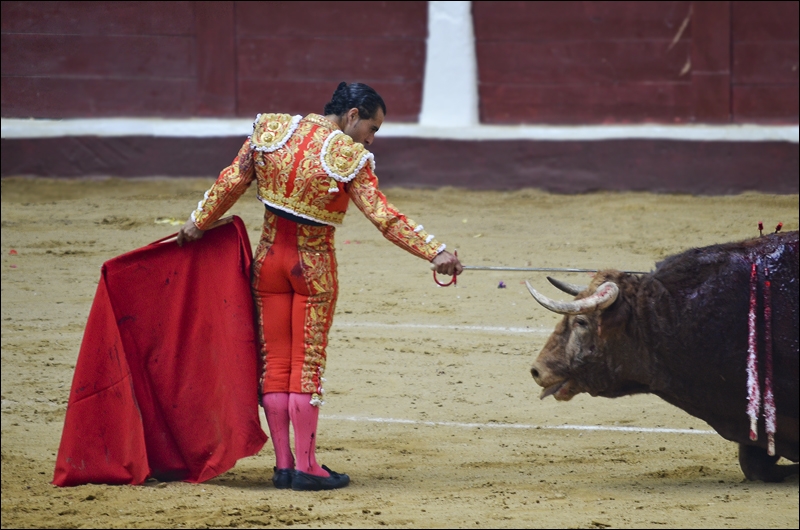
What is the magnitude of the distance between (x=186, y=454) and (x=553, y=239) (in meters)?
4.30

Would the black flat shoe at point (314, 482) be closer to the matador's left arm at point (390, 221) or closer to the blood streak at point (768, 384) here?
the matador's left arm at point (390, 221)

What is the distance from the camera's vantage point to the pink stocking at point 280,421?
12.8ft

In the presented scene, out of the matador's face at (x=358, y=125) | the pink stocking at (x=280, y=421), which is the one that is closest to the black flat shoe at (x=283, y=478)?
the pink stocking at (x=280, y=421)

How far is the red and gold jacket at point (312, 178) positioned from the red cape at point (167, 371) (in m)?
0.26

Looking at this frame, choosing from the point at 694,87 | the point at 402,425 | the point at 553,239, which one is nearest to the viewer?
the point at 402,425

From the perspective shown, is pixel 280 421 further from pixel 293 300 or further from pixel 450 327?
pixel 450 327

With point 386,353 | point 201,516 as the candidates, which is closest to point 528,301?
point 386,353

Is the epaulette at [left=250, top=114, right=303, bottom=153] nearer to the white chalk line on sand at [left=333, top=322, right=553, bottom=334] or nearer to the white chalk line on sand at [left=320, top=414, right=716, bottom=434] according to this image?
the white chalk line on sand at [left=320, top=414, right=716, bottom=434]

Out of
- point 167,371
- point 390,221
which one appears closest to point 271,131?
point 390,221

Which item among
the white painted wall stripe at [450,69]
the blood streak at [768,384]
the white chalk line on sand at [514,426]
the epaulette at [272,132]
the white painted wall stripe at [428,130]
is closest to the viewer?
the blood streak at [768,384]

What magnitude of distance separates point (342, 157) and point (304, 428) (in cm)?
91

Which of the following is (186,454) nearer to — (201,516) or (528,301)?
(201,516)

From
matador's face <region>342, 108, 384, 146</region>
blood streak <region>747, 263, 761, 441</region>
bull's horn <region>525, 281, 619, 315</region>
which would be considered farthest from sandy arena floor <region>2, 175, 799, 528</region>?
matador's face <region>342, 108, 384, 146</region>

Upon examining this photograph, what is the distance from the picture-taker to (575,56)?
901 centimetres
